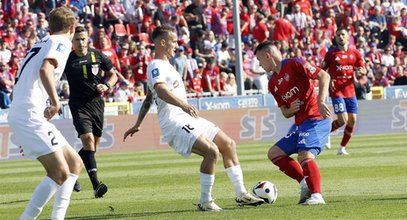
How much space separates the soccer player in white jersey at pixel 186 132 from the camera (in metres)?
11.2

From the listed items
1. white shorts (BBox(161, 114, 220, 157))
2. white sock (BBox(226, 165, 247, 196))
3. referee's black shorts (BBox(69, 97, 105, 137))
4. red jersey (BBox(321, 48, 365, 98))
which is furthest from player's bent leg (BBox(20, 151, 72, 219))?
red jersey (BBox(321, 48, 365, 98))

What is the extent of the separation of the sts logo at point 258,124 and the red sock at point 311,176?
1663cm

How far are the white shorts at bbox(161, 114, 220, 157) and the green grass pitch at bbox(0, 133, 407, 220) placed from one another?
736 mm

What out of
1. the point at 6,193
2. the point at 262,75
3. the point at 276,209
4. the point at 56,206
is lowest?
the point at 262,75

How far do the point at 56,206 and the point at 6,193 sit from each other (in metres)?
6.20

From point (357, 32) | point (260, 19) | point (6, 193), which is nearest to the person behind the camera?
point (6, 193)

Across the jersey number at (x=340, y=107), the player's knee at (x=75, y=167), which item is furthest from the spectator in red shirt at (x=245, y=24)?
the player's knee at (x=75, y=167)

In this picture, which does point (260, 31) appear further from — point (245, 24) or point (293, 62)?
point (293, 62)

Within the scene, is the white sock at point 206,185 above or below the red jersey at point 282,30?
above

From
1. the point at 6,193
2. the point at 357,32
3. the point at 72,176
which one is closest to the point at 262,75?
the point at 357,32

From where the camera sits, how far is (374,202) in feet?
37.4

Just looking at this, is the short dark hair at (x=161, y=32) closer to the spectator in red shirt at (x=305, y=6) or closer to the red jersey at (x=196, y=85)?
the red jersey at (x=196, y=85)

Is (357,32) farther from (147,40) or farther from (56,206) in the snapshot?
(56,206)

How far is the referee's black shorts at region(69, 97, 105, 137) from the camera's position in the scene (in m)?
14.8
